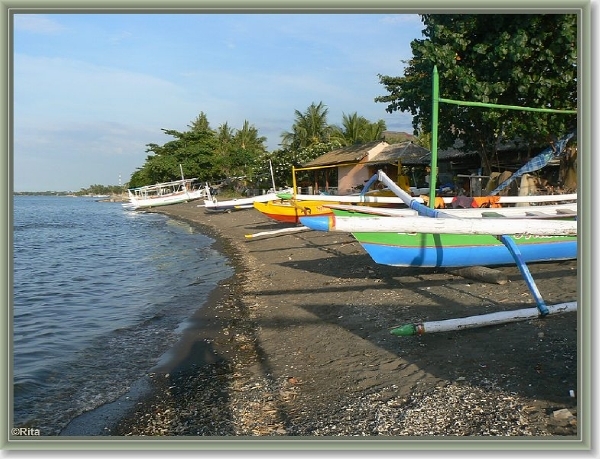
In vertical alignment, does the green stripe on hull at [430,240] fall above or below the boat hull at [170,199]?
below

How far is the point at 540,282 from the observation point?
905 cm

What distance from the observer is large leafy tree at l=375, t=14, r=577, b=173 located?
13555mm

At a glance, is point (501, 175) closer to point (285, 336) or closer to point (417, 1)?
point (285, 336)

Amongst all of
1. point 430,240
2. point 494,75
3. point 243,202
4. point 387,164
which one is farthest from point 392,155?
point 430,240

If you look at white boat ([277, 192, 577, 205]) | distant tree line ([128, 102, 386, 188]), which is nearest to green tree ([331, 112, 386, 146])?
distant tree line ([128, 102, 386, 188])

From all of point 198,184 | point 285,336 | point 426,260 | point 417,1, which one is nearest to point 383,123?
point 198,184

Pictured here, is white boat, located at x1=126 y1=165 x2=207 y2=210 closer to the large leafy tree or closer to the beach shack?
the beach shack

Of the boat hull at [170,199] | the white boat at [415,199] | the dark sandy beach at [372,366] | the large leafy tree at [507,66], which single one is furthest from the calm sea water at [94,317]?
the boat hull at [170,199]

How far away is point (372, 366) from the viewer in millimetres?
6227

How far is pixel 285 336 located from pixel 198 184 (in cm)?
4974

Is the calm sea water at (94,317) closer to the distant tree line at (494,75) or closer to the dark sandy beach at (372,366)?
the dark sandy beach at (372,366)

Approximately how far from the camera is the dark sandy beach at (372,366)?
15.4ft

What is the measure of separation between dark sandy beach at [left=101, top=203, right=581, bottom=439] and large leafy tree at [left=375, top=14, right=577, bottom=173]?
19.3ft

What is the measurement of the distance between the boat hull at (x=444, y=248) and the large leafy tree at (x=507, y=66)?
5.87m
